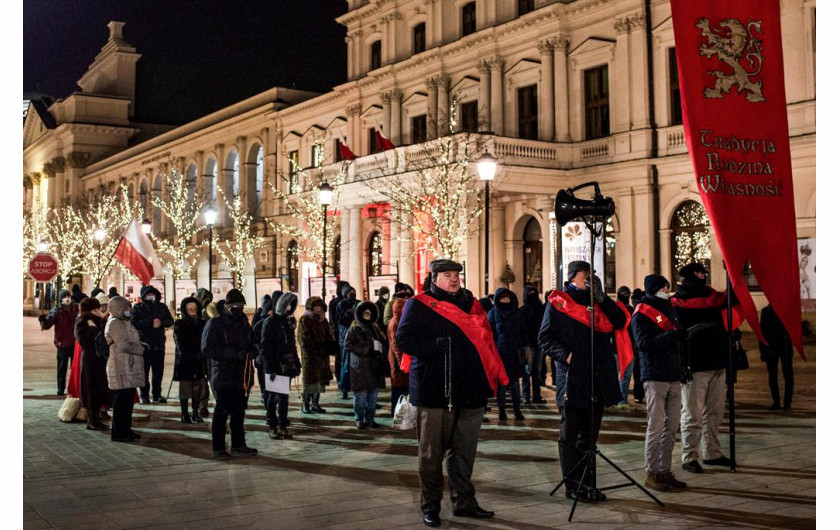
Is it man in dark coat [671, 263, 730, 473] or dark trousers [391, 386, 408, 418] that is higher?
man in dark coat [671, 263, 730, 473]

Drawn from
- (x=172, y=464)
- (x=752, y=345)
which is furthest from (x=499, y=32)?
(x=172, y=464)

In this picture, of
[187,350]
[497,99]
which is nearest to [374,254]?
[497,99]

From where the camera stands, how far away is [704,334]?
8867 millimetres

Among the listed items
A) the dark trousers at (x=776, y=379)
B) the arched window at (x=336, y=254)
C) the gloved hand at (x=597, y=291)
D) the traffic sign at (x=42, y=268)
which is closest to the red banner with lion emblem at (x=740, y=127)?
the gloved hand at (x=597, y=291)

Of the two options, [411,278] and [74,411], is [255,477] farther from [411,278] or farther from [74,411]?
[411,278]

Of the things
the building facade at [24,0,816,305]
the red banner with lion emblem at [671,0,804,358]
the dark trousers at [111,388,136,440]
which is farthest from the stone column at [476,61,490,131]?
the red banner with lion emblem at [671,0,804,358]

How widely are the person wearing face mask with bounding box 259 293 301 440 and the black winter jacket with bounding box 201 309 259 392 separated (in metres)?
0.75

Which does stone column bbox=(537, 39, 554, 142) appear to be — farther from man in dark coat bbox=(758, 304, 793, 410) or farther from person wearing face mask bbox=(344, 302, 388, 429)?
person wearing face mask bbox=(344, 302, 388, 429)

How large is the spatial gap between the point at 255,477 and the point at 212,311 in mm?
2735

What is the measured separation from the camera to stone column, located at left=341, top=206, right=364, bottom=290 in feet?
121

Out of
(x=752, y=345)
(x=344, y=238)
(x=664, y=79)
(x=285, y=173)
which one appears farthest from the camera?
(x=285, y=173)

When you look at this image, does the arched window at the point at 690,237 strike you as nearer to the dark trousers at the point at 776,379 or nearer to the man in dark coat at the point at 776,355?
the man in dark coat at the point at 776,355

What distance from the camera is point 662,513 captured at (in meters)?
7.21
